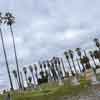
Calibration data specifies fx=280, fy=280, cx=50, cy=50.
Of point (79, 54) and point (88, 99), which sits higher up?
point (79, 54)

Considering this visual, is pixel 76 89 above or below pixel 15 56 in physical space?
below

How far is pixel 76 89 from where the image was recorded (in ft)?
89.5

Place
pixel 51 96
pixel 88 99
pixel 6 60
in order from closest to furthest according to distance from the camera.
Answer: pixel 88 99 < pixel 51 96 < pixel 6 60

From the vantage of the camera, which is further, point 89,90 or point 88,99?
point 89,90

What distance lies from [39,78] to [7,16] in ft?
178

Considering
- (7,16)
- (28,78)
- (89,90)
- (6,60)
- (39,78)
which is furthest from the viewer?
(28,78)

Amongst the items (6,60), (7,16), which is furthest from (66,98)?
(7,16)

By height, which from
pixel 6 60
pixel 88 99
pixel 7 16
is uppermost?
pixel 7 16

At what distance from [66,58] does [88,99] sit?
112 m

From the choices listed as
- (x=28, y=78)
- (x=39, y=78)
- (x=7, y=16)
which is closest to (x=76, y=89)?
(x=7, y=16)

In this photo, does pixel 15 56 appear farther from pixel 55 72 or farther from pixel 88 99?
pixel 55 72

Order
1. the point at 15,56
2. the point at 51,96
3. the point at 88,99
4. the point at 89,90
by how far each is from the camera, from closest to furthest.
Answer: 1. the point at 88,99
2. the point at 89,90
3. the point at 51,96
4. the point at 15,56

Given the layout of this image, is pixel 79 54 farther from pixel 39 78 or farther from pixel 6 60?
pixel 6 60

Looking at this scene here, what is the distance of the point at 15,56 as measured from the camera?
66.9 m
